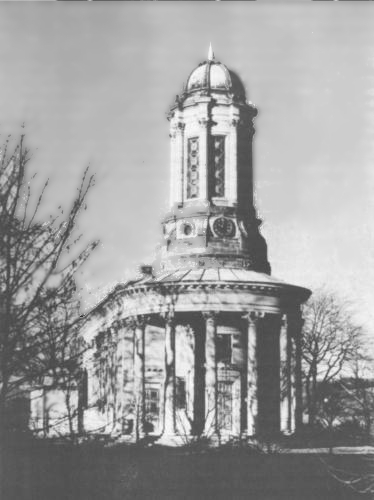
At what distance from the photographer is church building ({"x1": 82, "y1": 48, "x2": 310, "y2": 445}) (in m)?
43.2

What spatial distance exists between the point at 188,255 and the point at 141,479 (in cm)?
1795

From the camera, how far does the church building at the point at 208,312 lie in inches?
1700

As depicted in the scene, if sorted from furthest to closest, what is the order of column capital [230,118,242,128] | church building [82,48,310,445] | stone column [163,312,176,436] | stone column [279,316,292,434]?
column capital [230,118,242,128], stone column [279,316,292,434], church building [82,48,310,445], stone column [163,312,176,436]

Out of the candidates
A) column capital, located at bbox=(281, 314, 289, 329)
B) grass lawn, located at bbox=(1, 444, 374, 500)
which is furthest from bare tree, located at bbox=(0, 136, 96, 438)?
column capital, located at bbox=(281, 314, 289, 329)

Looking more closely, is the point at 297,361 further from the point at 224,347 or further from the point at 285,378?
the point at 224,347

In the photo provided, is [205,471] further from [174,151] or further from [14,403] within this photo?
[174,151]

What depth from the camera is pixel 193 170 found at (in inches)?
1882

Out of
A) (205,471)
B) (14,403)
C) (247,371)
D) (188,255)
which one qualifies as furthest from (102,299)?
(14,403)

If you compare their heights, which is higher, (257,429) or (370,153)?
(370,153)

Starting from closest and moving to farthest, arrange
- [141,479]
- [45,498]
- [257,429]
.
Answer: [45,498] < [141,479] < [257,429]

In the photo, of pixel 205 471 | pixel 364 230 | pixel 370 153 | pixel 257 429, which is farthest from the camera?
pixel 257 429

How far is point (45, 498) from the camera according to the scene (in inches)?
859

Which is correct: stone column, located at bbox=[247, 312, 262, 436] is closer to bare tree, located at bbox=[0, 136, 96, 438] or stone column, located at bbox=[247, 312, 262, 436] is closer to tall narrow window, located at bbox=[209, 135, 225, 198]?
tall narrow window, located at bbox=[209, 135, 225, 198]

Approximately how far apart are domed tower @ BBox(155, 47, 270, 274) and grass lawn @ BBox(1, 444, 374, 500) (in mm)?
12333
